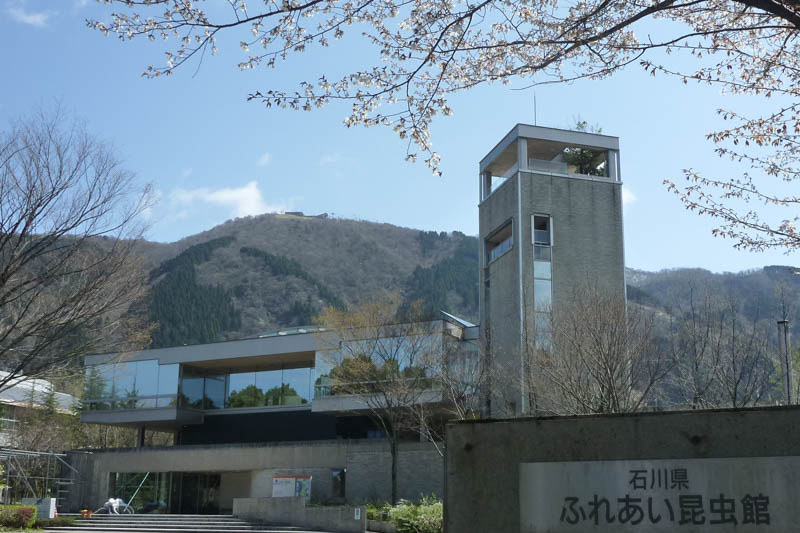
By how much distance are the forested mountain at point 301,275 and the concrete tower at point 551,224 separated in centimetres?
2357

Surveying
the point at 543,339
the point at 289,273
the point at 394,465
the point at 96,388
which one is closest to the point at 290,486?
the point at 394,465

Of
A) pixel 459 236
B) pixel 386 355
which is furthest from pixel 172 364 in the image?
pixel 459 236

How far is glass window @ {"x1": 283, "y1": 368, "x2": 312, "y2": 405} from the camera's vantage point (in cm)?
3741

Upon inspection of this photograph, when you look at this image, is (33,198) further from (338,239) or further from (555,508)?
(338,239)

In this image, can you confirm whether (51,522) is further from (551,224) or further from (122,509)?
(551,224)

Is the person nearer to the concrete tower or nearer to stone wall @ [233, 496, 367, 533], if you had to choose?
stone wall @ [233, 496, 367, 533]

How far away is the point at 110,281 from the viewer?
17328mm

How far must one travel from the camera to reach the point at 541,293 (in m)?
31.8

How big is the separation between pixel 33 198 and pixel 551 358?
555 inches

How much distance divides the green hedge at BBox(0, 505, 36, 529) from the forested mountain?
134 ft

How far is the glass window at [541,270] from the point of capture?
105 ft

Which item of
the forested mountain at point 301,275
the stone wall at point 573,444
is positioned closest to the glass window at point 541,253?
the stone wall at point 573,444

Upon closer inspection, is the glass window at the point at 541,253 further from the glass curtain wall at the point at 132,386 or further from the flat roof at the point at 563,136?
the glass curtain wall at the point at 132,386

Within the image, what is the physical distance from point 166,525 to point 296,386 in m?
10.2
